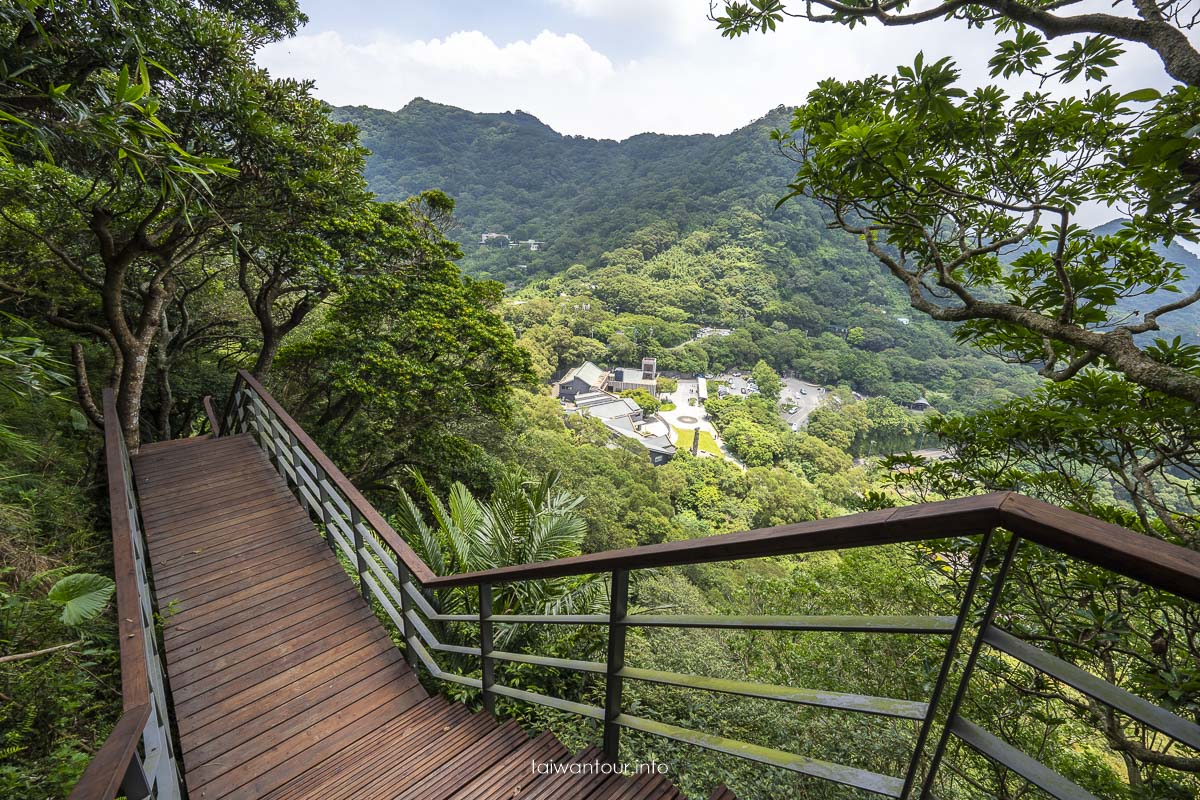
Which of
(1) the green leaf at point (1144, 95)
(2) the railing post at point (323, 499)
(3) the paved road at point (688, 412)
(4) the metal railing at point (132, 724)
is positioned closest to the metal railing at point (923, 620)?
(4) the metal railing at point (132, 724)

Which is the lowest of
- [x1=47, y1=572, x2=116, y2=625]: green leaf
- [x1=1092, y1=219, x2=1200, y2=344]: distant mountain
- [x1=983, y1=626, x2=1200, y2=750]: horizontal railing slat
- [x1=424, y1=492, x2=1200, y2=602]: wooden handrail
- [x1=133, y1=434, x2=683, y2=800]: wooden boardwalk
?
[x1=133, y1=434, x2=683, y2=800]: wooden boardwalk

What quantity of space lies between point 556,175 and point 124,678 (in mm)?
92850

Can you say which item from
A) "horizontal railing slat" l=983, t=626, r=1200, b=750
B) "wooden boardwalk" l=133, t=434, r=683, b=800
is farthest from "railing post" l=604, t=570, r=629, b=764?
"horizontal railing slat" l=983, t=626, r=1200, b=750

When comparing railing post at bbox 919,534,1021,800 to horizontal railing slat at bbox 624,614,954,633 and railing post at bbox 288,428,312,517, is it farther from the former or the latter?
railing post at bbox 288,428,312,517

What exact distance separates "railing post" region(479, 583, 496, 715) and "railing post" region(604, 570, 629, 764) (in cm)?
73

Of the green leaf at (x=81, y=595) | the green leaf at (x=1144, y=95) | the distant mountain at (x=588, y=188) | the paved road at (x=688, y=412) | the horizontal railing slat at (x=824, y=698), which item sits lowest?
the paved road at (x=688, y=412)

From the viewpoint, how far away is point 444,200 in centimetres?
920

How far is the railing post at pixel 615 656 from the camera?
4.86ft

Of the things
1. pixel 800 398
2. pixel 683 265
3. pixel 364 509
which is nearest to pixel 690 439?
pixel 800 398

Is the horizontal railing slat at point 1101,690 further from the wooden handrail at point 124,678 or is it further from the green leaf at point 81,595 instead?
the green leaf at point 81,595

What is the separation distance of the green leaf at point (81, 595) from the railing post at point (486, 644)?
1.30m

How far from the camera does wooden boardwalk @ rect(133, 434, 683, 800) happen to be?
207cm

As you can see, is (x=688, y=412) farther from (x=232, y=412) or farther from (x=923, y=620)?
(x=923, y=620)

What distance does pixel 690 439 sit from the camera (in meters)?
35.6
